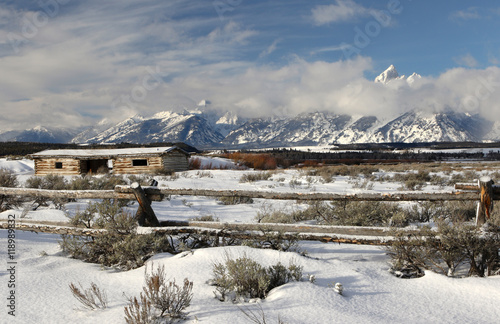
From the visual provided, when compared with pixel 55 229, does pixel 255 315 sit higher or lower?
lower

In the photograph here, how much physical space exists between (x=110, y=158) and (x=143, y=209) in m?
26.6

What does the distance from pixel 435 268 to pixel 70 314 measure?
14.7 feet

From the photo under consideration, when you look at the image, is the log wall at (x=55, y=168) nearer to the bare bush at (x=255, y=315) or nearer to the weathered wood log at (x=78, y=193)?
the weathered wood log at (x=78, y=193)

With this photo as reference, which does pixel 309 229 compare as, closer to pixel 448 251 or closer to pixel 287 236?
pixel 287 236

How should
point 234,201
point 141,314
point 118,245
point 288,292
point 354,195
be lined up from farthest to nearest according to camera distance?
point 234,201
point 354,195
point 118,245
point 288,292
point 141,314

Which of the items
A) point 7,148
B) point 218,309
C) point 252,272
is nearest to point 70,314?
point 218,309

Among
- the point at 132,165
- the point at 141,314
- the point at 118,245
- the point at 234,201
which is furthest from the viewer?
the point at 132,165

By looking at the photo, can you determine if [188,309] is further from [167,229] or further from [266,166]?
[266,166]

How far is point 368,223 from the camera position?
6.73 m

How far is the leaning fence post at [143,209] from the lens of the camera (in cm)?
499

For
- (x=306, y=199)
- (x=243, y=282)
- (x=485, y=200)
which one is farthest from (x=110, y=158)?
(x=485, y=200)

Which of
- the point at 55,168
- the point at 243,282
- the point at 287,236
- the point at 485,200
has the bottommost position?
the point at 243,282

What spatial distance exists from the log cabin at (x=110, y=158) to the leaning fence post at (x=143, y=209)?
2321 cm

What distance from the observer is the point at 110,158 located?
29.1 metres
